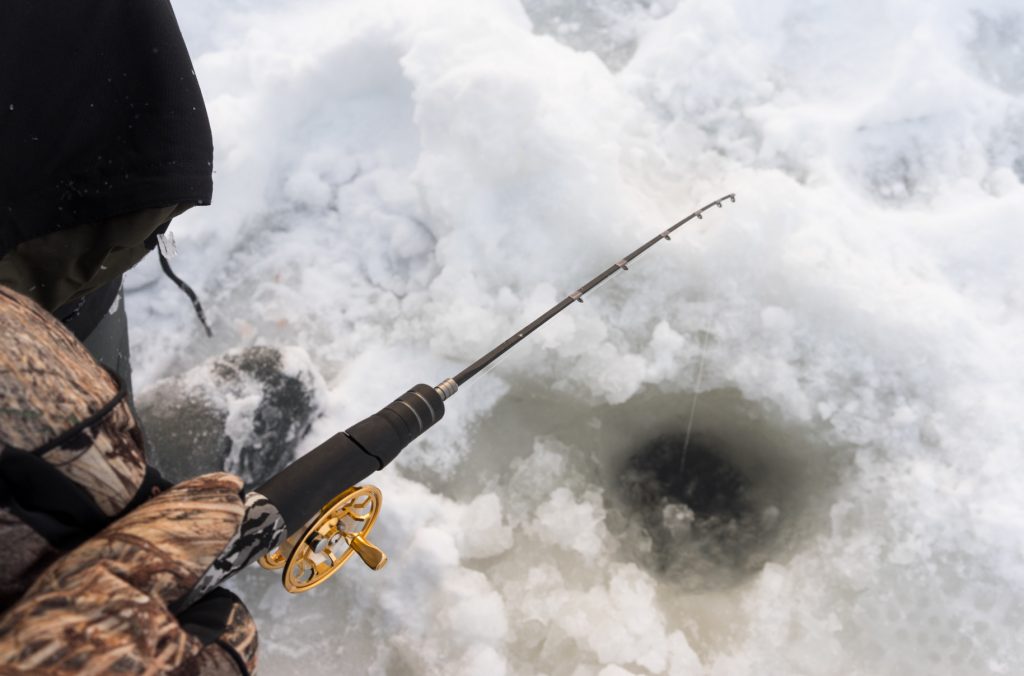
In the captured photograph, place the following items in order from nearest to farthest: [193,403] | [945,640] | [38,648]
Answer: [38,648], [945,640], [193,403]

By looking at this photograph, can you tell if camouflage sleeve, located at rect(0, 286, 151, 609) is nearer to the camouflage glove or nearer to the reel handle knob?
the camouflage glove

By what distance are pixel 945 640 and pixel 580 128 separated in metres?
2.56

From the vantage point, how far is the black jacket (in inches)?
47.1

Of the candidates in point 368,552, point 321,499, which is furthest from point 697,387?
point 321,499

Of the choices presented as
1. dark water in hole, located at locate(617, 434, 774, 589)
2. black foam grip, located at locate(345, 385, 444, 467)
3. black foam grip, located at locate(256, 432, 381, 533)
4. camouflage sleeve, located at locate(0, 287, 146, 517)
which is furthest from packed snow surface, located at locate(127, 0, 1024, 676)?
camouflage sleeve, located at locate(0, 287, 146, 517)

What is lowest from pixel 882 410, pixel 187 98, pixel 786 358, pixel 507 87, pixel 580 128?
pixel 882 410

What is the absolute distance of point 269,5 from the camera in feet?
13.1

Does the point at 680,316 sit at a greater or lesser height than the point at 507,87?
lesser

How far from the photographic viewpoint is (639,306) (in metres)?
2.93

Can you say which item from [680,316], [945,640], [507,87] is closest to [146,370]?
[507,87]

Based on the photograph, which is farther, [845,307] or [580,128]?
[580,128]

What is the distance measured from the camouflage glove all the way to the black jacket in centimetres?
51

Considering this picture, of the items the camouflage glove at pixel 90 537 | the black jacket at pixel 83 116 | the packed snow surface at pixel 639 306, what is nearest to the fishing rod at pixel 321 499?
the camouflage glove at pixel 90 537

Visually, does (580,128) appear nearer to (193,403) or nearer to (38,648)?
(193,403)
